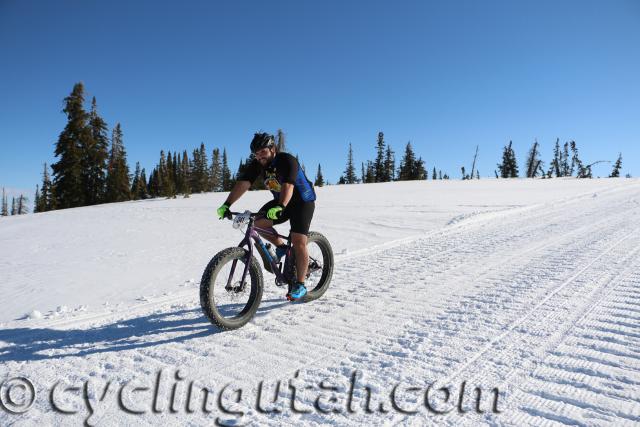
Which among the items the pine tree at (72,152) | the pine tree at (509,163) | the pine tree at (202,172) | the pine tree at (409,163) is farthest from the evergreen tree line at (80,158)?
the pine tree at (509,163)

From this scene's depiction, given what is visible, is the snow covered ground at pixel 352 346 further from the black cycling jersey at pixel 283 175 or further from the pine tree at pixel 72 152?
the pine tree at pixel 72 152

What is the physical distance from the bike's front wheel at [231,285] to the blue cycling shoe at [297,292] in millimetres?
446

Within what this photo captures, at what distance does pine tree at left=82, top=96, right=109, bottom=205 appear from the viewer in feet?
121

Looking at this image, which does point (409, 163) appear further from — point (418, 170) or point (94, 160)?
point (94, 160)

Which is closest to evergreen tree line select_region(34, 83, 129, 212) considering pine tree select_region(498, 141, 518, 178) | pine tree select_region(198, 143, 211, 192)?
pine tree select_region(198, 143, 211, 192)

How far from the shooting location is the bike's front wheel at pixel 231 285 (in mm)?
3605

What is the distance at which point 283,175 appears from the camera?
4.25 m

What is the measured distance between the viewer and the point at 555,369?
2.76 m

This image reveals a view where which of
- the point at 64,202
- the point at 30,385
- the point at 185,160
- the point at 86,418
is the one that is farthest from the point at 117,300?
the point at 185,160

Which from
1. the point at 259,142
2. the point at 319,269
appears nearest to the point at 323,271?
the point at 319,269

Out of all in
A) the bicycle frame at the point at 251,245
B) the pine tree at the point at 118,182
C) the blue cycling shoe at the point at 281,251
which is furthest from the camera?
the pine tree at the point at 118,182

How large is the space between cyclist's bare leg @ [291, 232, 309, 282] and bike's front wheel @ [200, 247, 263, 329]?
64 cm

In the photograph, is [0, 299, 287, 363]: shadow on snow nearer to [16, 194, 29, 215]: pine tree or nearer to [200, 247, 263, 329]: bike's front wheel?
[200, 247, 263, 329]: bike's front wheel

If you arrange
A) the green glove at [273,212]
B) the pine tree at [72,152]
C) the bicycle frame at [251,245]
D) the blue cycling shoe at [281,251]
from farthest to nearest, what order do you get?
the pine tree at [72,152]
the blue cycling shoe at [281,251]
the bicycle frame at [251,245]
the green glove at [273,212]
